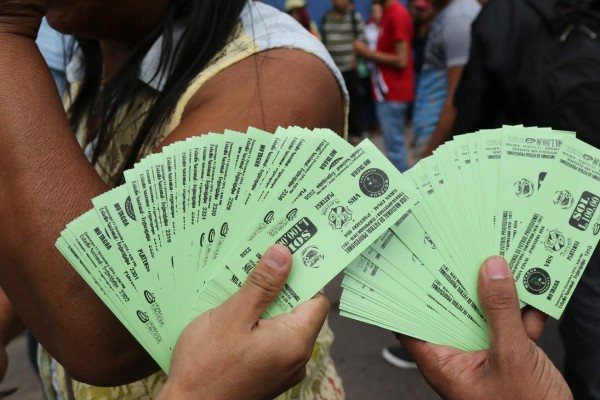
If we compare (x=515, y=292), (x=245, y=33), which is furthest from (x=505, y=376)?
(x=245, y=33)

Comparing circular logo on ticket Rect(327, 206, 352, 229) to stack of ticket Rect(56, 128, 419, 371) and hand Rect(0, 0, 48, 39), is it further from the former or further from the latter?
hand Rect(0, 0, 48, 39)

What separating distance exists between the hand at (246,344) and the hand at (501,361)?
225 mm

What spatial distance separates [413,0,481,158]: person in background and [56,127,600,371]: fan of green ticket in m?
1.90

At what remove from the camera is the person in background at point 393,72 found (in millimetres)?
4355

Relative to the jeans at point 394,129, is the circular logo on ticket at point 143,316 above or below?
above

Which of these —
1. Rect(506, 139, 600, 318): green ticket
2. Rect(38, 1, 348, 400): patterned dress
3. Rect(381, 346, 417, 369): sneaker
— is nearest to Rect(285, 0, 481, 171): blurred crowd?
Rect(38, 1, 348, 400): patterned dress

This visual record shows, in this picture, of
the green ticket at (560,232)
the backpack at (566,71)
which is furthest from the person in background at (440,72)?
the green ticket at (560,232)

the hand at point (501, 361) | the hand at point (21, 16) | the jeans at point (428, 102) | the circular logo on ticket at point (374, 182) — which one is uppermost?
the hand at point (21, 16)

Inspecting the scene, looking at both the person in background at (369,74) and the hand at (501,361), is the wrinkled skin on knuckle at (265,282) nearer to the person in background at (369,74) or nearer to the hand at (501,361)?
the hand at (501,361)

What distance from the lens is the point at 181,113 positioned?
3.19 ft

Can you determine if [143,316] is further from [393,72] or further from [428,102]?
[393,72]

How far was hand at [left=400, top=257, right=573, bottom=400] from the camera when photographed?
0.77m

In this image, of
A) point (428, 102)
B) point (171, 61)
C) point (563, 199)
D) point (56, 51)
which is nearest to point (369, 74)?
point (428, 102)

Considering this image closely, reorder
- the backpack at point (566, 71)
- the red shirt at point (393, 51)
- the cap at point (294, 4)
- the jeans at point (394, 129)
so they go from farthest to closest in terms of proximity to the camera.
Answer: the cap at point (294, 4) → the jeans at point (394, 129) → the red shirt at point (393, 51) → the backpack at point (566, 71)
